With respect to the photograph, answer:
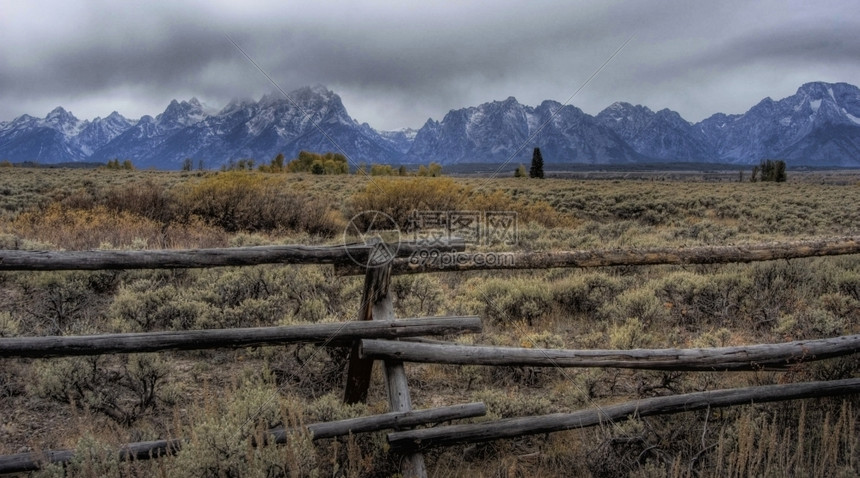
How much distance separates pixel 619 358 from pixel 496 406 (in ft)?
3.08

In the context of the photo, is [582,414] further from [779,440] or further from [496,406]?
[779,440]

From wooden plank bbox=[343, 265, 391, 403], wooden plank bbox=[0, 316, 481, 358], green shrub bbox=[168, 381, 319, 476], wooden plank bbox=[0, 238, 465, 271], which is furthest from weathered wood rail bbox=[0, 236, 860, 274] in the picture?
green shrub bbox=[168, 381, 319, 476]

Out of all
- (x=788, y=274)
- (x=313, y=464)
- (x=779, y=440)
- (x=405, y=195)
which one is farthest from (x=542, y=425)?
(x=405, y=195)

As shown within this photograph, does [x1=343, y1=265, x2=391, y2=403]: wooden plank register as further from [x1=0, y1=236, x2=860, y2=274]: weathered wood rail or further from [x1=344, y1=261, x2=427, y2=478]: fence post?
[x1=0, y1=236, x2=860, y2=274]: weathered wood rail

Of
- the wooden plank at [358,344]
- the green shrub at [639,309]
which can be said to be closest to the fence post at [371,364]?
the wooden plank at [358,344]

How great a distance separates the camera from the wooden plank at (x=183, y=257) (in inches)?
128

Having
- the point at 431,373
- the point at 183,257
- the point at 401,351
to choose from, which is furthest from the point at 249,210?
the point at 401,351

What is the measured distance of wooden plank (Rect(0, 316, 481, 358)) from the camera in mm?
2953

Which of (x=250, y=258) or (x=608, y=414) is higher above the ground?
(x=250, y=258)

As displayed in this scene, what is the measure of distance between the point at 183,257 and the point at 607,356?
3.01 meters

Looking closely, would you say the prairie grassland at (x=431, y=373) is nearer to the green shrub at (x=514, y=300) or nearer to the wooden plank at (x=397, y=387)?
the green shrub at (x=514, y=300)

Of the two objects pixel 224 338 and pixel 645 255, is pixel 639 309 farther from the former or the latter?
pixel 224 338

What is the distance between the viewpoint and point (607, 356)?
335cm

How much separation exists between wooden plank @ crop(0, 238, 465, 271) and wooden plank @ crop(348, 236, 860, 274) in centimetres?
83
